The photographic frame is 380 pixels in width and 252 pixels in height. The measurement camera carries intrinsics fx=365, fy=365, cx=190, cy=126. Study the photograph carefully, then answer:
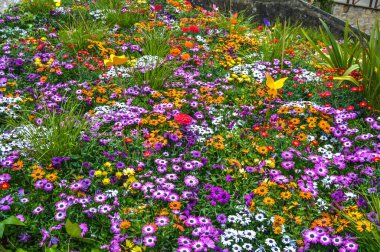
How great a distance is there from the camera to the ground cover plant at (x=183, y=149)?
2.41 meters

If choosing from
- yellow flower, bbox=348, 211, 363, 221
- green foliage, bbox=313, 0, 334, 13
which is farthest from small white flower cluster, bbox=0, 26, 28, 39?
green foliage, bbox=313, 0, 334, 13

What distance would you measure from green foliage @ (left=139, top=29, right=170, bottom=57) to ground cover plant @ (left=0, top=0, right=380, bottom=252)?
3cm

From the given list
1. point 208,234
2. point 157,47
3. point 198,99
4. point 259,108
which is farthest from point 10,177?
point 157,47

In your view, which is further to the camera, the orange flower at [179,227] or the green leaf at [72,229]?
the orange flower at [179,227]

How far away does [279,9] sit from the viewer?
8.44 metres

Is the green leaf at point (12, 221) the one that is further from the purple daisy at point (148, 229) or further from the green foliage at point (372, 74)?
the green foliage at point (372, 74)

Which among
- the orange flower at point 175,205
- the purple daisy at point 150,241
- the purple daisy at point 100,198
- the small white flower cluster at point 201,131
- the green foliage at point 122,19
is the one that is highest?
the green foliage at point 122,19

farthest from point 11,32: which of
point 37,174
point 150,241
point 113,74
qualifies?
point 150,241

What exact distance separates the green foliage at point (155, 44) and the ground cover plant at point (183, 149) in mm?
30

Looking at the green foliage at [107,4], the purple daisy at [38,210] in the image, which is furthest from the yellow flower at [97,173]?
the green foliage at [107,4]

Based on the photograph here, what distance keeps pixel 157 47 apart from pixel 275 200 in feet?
9.43

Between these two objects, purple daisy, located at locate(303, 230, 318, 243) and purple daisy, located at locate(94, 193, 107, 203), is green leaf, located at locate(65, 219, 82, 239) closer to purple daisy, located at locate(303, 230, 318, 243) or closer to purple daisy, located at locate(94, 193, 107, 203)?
purple daisy, located at locate(94, 193, 107, 203)

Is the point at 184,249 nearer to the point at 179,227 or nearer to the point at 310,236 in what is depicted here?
the point at 179,227

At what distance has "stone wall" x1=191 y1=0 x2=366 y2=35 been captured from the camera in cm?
816
